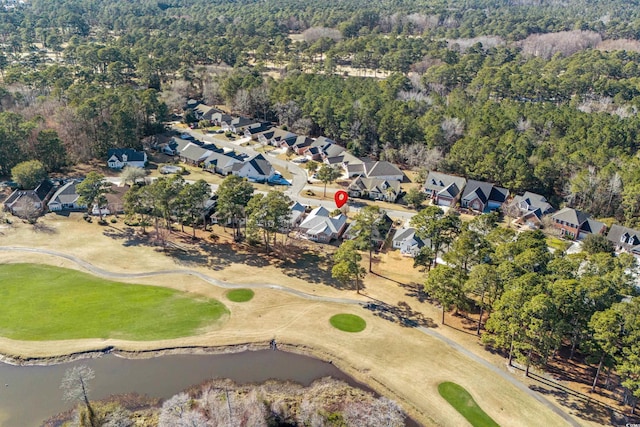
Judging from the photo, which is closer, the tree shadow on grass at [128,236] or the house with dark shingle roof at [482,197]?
the tree shadow on grass at [128,236]

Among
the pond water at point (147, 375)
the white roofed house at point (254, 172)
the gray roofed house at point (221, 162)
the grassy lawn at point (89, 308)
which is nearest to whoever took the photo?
the pond water at point (147, 375)

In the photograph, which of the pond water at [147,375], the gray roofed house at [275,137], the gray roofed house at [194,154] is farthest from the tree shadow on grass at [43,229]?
the gray roofed house at [275,137]

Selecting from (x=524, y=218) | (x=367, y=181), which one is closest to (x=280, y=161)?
(x=367, y=181)

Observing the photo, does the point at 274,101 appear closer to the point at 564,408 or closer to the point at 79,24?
the point at 564,408

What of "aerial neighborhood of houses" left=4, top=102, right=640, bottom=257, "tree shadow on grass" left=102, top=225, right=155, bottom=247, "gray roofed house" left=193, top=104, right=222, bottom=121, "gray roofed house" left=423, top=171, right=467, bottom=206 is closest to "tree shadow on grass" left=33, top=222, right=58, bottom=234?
"aerial neighborhood of houses" left=4, top=102, right=640, bottom=257

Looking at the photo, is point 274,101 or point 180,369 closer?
point 180,369

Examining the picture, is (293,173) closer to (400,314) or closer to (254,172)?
(254,172)

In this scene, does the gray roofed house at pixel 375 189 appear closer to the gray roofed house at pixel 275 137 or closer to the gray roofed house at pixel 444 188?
the gray roofed house at pixel 444 188

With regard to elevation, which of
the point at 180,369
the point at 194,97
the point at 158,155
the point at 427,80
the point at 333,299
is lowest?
the point at 180,369

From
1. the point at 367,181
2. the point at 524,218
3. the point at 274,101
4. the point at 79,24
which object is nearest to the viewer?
the point at 524,218
